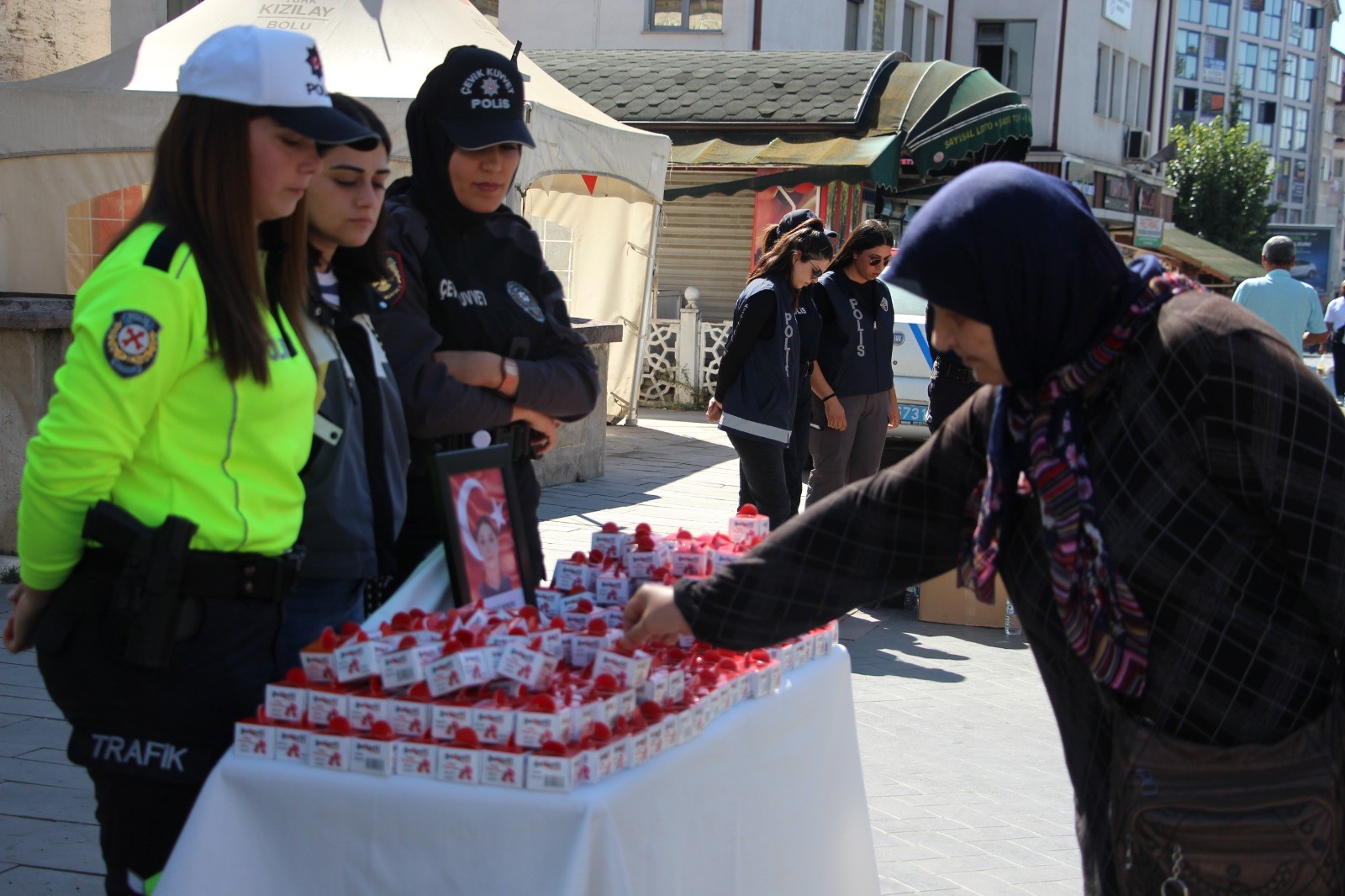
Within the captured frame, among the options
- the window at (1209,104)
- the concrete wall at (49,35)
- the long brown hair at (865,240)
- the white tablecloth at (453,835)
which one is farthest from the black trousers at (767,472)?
the window at (1209,104)

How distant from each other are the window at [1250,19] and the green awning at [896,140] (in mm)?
80245

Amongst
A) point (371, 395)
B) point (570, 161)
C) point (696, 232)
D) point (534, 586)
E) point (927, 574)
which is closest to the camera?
point (927, 574)

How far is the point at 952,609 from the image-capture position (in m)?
7.31

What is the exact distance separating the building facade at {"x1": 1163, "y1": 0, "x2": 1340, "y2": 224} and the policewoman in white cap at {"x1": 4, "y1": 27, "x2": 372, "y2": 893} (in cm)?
8199

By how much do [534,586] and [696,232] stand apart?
1525cm

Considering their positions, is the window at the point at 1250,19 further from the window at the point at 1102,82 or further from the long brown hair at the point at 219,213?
the long brown hair at the point at 219,213

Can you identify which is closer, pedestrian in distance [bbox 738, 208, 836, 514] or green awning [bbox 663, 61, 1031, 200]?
pedestrian in distance [bbox 738, 208, 836, 514]

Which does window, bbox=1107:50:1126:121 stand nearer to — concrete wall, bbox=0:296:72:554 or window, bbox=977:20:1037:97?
window, bbox=977:20:1037:97

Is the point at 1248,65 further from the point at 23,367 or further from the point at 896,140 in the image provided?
the point at 23,367

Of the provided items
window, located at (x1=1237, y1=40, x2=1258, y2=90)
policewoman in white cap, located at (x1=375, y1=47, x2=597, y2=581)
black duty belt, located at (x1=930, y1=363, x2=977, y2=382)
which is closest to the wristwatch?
policewoman in white cap, located at (x1=375, y1=47, x2=597, y2=581)

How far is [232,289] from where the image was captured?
2305 millimetres

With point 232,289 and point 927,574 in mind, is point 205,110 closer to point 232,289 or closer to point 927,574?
point 232,289

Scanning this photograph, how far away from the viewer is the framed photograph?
111 inches

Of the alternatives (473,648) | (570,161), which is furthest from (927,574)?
(570,161)
